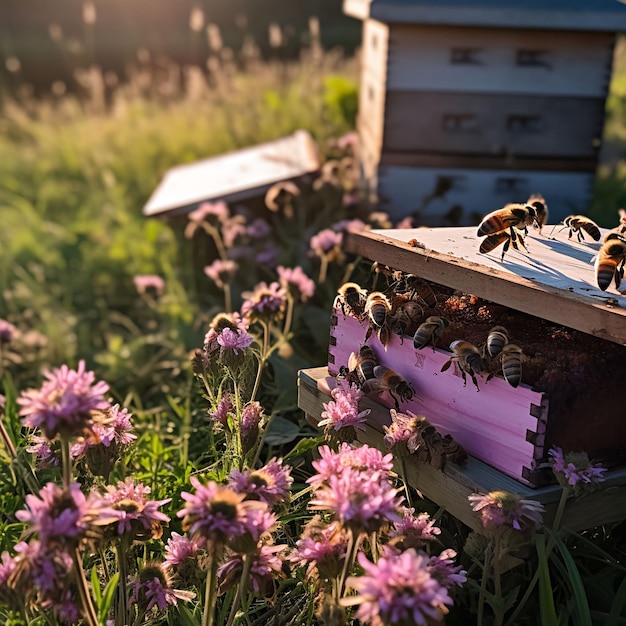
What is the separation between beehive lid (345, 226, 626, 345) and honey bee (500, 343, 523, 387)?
11 cm

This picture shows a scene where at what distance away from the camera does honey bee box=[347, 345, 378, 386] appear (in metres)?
2.22

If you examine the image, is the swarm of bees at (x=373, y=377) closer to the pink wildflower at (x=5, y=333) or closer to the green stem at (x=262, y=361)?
the green stem at (x=262, y=361)

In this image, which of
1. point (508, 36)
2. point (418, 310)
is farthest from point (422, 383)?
point (508, 36)

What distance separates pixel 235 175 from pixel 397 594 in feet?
14.0

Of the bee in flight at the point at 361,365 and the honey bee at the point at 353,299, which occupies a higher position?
the honey bee at the point at 353,299

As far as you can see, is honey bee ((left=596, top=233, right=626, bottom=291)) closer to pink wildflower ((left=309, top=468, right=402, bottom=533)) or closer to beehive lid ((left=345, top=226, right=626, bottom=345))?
beehive lid ((left=345, top=226, right=626, bottom=345))

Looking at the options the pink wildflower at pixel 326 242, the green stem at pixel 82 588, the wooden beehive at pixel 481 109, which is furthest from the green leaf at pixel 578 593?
the wooden beehive at pixel 481 109

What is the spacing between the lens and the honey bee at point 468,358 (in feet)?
6.29

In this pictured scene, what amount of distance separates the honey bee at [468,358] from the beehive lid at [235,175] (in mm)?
2860

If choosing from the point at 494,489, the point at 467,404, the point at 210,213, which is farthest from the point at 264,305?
the point at 210,213

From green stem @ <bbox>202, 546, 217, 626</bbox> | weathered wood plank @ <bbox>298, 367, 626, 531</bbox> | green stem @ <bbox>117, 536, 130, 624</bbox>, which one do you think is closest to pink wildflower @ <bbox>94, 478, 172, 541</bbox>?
green stem @ <bbox>117, 536, 130, 624</bbox>

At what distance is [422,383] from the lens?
219cm

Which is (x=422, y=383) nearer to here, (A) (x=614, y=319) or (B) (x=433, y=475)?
(B) (x=433, y=475)

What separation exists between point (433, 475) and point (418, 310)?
440mm
